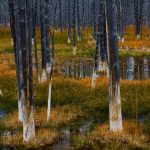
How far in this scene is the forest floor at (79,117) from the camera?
40.8ft

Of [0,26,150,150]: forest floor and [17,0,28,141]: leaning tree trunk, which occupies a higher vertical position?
[17,0,28,141]: leaning tree trunk

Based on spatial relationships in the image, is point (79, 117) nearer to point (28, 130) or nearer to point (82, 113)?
point (82, 113)

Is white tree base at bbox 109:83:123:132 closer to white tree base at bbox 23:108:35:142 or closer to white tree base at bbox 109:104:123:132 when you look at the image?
white tree base at bbox 109:104:123:132

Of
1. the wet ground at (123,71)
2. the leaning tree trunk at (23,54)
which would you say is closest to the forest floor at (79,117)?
the leaning tree trunk at (23,54)

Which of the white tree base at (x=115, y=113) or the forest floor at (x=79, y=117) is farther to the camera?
the white tree base at (x=115, y=113)

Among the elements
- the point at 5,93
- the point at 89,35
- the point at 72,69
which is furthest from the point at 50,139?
the point at 89,35

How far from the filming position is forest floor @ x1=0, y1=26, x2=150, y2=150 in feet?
40.8

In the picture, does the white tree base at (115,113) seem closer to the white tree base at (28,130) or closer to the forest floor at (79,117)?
the forest floor at (79,117)

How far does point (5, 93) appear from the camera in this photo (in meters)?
20.7

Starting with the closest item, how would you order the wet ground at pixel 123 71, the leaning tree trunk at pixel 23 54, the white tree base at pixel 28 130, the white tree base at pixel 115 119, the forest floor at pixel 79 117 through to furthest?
the forest floor at pixel 79 117
the white tree base at pixel 28 130
the leaning tree trunk at pixel 23 54
the white tree base at pixel 115 119
the wet ground at pixel 123 71

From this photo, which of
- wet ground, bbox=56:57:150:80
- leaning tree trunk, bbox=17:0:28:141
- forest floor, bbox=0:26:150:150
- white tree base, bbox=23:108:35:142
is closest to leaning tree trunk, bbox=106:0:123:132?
forest floor, bbox=0:26:150:150

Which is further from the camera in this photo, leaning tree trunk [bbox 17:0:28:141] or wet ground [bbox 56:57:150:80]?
wet ground [bbox 56:57:150:80]

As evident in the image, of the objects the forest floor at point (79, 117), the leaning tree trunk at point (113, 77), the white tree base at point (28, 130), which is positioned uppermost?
the leaning tree trunk at point (113, 77)

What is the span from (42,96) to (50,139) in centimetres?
666
